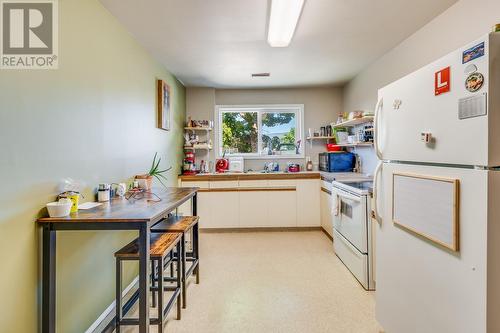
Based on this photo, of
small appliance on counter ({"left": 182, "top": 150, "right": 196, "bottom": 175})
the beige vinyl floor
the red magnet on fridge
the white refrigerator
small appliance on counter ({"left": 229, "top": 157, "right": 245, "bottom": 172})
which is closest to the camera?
the white refrigerator

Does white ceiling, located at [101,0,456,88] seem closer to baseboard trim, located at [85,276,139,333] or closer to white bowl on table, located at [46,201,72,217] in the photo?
white bowl on table, located at [46,201,72,217]

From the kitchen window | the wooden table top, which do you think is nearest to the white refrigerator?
the wooden table top

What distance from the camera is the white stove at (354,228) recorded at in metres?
2.40

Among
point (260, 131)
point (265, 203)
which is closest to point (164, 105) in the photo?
point (260, 131)

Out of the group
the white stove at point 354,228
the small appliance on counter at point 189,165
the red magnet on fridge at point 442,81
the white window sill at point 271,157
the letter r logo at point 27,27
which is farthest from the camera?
the white window sill at point 271,157

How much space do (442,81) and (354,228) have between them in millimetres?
1746

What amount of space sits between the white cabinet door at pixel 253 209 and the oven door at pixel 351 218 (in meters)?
1.29

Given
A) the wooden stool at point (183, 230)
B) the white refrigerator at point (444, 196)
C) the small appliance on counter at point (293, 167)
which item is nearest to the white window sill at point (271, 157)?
the small appliance on counter at point (293, 167)

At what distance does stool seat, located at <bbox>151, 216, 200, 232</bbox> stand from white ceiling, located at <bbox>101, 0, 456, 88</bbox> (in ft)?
5.88

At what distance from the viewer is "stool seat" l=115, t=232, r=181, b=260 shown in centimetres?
167

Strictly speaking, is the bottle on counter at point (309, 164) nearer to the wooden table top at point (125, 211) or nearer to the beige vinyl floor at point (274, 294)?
the beige vinyl floor at point (274, 294)

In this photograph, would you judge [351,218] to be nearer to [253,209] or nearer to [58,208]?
[253,209]

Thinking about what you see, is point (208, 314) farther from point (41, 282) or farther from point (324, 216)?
point (324, 216)

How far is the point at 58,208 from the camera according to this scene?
141 cm
